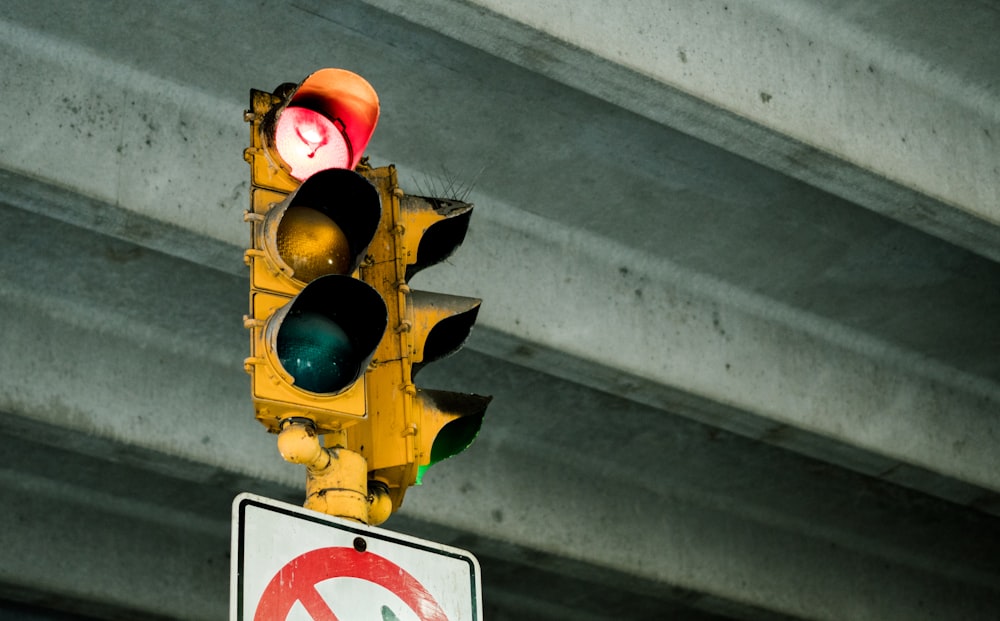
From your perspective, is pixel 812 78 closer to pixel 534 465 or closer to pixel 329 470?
pixel 534 465

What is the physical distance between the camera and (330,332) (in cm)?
367

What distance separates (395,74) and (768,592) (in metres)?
5.11

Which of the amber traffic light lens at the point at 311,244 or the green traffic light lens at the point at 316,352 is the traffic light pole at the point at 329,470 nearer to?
the green traffic light lens at the point at 316,352

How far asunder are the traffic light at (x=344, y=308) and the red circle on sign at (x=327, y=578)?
0.55ft

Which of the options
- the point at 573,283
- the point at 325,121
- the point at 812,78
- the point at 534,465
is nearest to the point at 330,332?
the point at 325,121

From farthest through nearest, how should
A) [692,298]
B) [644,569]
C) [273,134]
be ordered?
[644,569], [692,298], [273,134]

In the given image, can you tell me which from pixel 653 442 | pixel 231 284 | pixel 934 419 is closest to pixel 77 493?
pixel 231 284

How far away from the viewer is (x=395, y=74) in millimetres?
6562

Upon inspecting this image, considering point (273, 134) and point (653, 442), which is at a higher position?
point (653, 442)

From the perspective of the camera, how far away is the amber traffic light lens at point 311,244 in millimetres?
3807

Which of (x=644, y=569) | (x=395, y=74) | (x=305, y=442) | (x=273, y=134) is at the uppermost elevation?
(x=395, y=74)

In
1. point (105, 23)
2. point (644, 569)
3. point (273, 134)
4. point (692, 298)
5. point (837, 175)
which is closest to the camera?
point (273, 134)

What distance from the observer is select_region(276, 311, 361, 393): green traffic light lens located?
3631mm

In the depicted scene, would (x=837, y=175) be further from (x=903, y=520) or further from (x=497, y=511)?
(x=903, y=520)
